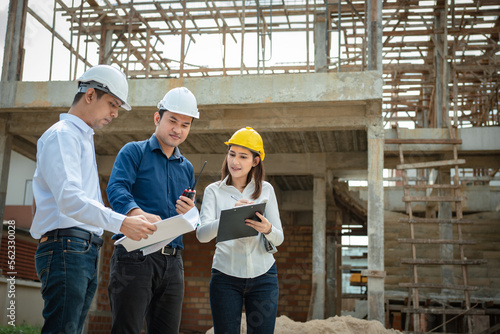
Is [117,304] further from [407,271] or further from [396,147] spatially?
[407,271]

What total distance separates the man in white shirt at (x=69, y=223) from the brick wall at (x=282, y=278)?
14620mm

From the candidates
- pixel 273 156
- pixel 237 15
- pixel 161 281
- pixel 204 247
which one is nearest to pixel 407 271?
pixel 273 156

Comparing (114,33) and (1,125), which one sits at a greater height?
(114,33)

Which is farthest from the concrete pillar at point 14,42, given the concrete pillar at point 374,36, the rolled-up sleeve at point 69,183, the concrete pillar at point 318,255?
the rolled-up sleeve at point 69,183

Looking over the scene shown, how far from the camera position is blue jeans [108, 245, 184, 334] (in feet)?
9.22

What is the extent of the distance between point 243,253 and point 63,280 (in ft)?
3.73

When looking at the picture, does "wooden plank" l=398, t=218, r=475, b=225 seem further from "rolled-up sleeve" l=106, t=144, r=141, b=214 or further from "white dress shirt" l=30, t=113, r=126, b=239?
"white dress shirt" l=30, t=113, r=126, b=239

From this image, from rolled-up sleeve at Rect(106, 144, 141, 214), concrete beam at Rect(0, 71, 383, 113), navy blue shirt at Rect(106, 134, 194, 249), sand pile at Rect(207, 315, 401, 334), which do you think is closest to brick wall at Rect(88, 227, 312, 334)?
concrete beam at Rect(0, 71, 383, 113)

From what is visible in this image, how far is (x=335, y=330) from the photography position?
7.60 metres

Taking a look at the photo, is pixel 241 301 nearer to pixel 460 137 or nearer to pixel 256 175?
pixel 256 175

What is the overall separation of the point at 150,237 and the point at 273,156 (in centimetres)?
1036

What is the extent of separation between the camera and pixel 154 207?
3.06m

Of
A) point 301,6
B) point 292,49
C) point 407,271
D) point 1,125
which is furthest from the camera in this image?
point 292,49

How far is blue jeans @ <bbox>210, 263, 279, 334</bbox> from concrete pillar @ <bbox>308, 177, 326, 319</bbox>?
8.21 m
